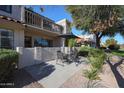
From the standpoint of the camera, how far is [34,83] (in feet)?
24.6

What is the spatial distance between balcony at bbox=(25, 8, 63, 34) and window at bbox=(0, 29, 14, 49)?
2.46 meters

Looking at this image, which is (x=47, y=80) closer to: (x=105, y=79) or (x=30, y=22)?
(x=105, y=79)

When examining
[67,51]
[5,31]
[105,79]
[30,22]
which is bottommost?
[105,79]

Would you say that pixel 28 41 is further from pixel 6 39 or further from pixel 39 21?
pixel 6 39

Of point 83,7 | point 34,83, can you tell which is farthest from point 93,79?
point 83,7

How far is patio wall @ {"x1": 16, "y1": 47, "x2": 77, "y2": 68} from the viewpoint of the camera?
31.8 ft

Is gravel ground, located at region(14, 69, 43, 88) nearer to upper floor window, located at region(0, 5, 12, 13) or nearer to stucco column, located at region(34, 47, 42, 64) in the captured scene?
stucco column, located at region(34, 47, 42, 64)

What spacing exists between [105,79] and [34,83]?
4.10m

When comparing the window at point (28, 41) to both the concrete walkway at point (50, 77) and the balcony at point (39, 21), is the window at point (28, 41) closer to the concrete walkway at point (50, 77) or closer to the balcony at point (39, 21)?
the balcony at point (39, 21)

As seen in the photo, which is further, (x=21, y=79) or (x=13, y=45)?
(x=13, y=45)

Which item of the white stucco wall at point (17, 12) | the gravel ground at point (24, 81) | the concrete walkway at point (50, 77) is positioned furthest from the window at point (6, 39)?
the gravel ground at point (24, 81)

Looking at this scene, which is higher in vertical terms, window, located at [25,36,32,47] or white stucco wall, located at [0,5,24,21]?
white stucco wall, located at [0,5,24,21]

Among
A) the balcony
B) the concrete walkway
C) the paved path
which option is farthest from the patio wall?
the balcony

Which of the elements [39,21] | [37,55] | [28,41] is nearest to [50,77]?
[37,55]
